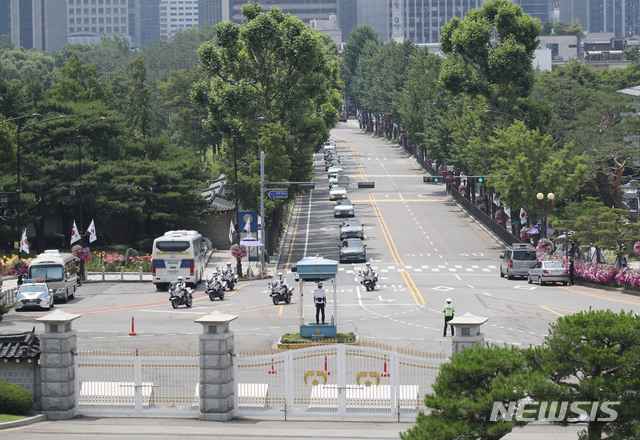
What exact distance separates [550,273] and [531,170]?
17477mm

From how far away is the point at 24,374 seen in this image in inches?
984

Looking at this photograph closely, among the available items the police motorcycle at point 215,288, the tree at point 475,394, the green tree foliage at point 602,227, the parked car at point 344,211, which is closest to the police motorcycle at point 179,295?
the police motorcycle at point 215,288

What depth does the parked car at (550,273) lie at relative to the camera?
2087 inches

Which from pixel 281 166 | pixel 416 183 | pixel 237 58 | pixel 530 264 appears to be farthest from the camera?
pixel 416 183

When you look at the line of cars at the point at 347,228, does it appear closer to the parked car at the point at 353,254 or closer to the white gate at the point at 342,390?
the parked car at the point at 353,254

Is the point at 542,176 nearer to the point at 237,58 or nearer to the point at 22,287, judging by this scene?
the point at 237,58

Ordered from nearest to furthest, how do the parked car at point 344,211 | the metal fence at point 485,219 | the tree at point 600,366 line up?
the tree at point 600,366, the metal fence at point 485,219, the parked car at point 344,211

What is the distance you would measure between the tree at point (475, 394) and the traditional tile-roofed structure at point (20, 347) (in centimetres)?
1153

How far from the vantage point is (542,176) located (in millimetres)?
67875

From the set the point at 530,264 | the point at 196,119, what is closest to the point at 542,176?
the point at 530,264

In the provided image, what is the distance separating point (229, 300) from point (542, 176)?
2768 cm

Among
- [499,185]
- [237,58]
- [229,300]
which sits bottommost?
[229,300]

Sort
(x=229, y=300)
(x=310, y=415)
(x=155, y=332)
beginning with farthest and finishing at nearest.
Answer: (x=229, y=300) < (x=155, y=332) < (x=310, y=415)

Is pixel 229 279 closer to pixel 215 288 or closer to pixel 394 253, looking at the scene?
pixel 215 288
